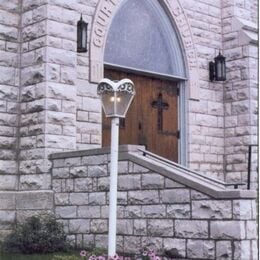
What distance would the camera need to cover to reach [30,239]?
30.2 feet

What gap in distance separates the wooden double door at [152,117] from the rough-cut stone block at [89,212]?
2.21 metres

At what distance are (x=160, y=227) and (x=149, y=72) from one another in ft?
15.6

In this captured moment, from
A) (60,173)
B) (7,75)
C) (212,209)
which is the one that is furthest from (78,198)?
(212,209)

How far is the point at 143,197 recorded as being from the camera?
29.2 ft

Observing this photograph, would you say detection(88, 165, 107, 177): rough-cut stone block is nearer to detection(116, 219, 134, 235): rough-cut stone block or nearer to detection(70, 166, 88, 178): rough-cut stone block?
detection(70, 166, 88, 178): rough-cut stone block

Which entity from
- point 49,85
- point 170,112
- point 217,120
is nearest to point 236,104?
point 217,120

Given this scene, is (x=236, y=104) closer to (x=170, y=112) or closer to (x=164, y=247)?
(x=170, y=112)

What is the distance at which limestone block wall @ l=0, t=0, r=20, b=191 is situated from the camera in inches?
413

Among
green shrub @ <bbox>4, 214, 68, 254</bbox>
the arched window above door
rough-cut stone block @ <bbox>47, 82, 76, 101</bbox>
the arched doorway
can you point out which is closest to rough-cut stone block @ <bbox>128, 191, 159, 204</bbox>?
green shrub @ <bbox>4, 214, 68, 254</bbox>

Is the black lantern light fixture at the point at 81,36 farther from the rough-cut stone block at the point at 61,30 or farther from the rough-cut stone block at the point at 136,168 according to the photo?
the rough-cut stone block at the point at 136,168

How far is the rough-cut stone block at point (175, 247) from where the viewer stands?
826 cm

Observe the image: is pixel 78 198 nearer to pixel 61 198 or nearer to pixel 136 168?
pixel 61 198

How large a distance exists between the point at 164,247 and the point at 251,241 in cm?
Result: 131

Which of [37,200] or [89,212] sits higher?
[37,200]
